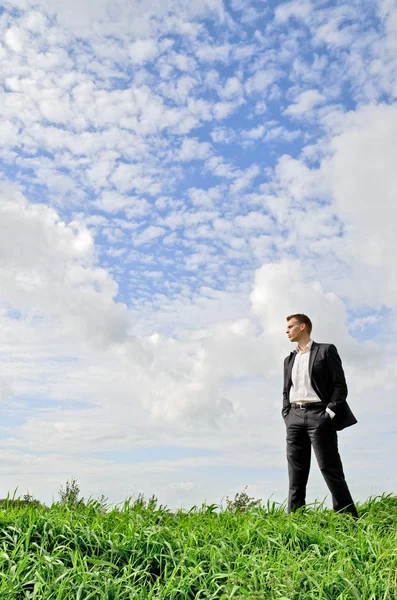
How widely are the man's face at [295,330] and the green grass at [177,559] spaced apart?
2172mm

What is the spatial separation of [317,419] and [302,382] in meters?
0.45

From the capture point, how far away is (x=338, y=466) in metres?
6.88

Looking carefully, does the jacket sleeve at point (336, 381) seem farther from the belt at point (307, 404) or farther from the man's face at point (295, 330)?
the man's face at point (295, 330)

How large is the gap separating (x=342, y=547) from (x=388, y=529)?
2.00 metres

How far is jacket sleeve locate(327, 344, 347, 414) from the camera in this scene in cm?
675

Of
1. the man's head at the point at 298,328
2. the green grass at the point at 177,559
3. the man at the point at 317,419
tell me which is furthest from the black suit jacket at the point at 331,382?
the green grass at the point at 177,559

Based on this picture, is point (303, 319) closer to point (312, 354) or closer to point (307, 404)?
point (312, 354)

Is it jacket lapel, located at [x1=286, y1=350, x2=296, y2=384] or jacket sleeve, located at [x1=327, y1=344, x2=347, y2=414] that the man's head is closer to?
jacket lapel, located at [x1=286, y1=350, x2=296, y2=384]

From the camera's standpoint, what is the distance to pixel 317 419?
6777 millimetres

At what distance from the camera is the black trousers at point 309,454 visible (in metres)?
6.77

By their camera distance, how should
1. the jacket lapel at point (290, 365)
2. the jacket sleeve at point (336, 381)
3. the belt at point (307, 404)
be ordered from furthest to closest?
the jacket lapel at point (290, 365)
the belt at point (307, 404)
the jacket sleeve at point (336, 381)

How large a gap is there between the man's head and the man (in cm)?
15

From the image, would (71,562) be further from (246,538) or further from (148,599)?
(246,538)

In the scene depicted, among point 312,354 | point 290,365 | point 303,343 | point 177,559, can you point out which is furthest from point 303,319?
point 177,559
